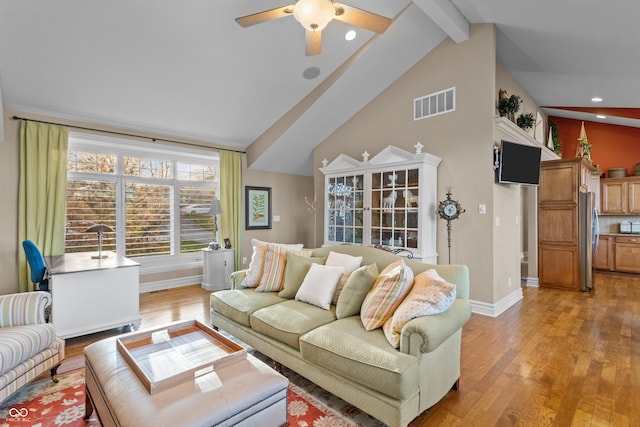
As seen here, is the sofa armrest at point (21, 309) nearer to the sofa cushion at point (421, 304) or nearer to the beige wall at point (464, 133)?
the sofa cushion at point (421, 304)

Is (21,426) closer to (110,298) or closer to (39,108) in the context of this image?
(110,298)

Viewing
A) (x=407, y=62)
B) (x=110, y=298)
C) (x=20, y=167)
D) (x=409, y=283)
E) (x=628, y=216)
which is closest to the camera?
(x=409, y=283)

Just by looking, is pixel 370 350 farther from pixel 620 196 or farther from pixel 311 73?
pixel 620 196

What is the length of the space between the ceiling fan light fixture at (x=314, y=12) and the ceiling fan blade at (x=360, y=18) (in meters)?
0.09

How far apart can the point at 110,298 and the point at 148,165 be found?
252cm

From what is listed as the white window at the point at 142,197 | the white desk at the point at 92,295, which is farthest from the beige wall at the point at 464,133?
the white desk at the point at 92,295

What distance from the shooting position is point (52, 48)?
316cm

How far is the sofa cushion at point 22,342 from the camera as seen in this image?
190 cm

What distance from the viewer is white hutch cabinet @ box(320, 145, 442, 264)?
4.10m

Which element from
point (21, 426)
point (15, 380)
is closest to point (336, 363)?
point (21, 426)

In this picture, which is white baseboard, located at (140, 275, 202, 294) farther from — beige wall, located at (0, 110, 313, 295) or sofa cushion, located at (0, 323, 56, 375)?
sofa cushion, located at (0, 323, 56, 375)

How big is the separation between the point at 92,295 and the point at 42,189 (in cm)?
183

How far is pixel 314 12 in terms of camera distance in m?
2.22

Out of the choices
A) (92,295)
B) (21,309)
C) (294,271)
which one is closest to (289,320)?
(294,271)
